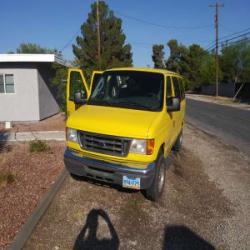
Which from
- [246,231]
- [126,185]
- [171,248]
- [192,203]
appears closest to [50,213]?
[126,185]

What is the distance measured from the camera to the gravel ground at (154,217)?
3576mm

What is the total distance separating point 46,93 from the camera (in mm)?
14438

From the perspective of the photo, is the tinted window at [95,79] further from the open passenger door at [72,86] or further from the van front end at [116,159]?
the van front end at [116,159]

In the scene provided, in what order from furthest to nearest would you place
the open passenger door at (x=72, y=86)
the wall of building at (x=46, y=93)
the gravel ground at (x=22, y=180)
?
the wall of building at (x=46, y=93), the open passenger door at (x=72, y=86), the gravel ground at (x=22, y=180)

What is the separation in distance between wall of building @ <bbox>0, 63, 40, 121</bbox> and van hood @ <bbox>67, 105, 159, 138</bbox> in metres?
9.00

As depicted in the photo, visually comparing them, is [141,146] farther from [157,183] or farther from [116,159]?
[157,183]

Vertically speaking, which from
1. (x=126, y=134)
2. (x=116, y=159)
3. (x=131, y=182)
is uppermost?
(x=126, y=134)

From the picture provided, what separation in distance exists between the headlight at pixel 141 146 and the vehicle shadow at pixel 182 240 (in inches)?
45.7

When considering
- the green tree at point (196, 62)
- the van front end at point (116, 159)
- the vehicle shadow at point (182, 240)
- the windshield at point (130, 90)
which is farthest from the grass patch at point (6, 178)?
the green tree at point (196, 62)

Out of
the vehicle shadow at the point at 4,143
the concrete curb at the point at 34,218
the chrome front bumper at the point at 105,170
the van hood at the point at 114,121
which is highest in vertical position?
the van hood at the point at 114,121

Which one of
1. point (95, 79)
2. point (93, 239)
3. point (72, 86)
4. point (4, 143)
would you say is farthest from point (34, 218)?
point (4, 143)

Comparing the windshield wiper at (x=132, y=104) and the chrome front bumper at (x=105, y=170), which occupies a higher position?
the windshield wiper at (x=132, y=104)

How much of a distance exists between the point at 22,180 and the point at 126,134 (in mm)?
2528

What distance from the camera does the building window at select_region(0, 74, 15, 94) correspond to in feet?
41.8
